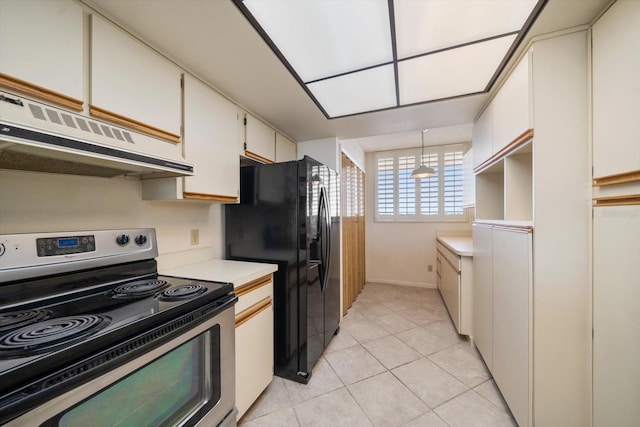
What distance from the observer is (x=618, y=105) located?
982mm

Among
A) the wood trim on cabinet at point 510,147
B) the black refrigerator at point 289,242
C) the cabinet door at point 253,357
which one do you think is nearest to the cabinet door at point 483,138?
the wood trim on cabinet at point 510,147

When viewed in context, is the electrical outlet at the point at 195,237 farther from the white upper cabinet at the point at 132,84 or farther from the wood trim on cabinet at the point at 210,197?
the white upper cabinet at the point at 132,84

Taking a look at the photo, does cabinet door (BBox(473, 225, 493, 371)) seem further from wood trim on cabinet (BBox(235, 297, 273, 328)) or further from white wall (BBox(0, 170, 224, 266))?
white wall (BBox(0, 170, 224, 266))

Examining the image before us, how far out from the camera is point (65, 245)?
3.41 feet

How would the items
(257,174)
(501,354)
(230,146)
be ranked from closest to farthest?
(501,354) < (230,146) < (257,174)

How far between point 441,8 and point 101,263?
6.47 ft

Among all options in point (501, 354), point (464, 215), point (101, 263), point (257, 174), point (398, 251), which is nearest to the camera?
point (101, 263)

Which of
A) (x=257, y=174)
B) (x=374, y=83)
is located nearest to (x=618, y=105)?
(x=374, y=83)

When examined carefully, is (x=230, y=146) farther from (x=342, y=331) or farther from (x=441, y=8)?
(x=342, y=331)

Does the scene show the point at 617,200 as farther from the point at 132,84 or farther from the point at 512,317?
the point at 132,84

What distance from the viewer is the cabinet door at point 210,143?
145 centimetres

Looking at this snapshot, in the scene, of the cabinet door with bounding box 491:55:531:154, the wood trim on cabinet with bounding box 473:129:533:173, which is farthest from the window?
the cabinet door with bounding box 491:55:531:154

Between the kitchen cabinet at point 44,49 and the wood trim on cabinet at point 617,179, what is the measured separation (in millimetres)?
2217

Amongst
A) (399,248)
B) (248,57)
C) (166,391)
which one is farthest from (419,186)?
(166,391)
